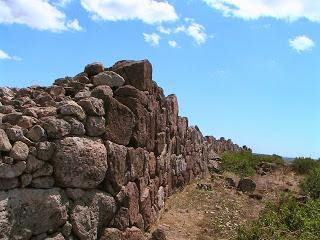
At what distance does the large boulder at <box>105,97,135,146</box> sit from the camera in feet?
25.4

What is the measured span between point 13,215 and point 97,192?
158 centimetres

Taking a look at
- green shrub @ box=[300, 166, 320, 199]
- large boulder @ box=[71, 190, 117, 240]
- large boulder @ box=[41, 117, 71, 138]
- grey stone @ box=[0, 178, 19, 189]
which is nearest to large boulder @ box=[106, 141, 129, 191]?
large boulder @ box=[71, 190, 117, 240]

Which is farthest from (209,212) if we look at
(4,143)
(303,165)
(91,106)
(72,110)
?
(303,165)

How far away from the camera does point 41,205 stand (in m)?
6.20

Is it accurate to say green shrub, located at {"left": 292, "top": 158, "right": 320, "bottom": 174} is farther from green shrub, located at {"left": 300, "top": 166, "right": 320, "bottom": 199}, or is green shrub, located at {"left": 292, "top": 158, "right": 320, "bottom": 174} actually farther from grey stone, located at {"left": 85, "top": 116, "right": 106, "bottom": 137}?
grey stone, located at {"left": 85, "top": 116, "right": 106, "bottom": 137}

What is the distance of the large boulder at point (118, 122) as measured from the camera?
775 cm

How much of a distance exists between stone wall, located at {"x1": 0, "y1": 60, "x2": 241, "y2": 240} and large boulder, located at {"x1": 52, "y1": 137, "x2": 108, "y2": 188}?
0.05 feet

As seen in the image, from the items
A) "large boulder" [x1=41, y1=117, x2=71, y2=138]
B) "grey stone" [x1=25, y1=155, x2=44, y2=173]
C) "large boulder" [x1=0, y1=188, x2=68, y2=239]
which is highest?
"large boulder" [x1=41, y1=117, x2=71, y2=138]

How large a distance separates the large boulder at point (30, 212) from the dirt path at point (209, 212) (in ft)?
10.5

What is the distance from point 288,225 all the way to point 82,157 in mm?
4592

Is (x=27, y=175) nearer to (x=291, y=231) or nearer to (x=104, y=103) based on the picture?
(x=104, y=103)

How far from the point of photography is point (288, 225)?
914 centimetres

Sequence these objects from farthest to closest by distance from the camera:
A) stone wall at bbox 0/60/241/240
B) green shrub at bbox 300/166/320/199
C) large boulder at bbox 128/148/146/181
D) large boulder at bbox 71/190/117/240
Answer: green shrub at bbox 300/166/320/199, large boulder at bbox 128/148/146/181, large boulder at bbox 71/190/117/240, stone wall at bbox 0/60/241/240

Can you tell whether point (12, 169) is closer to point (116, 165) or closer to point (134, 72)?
point (116, 165)
